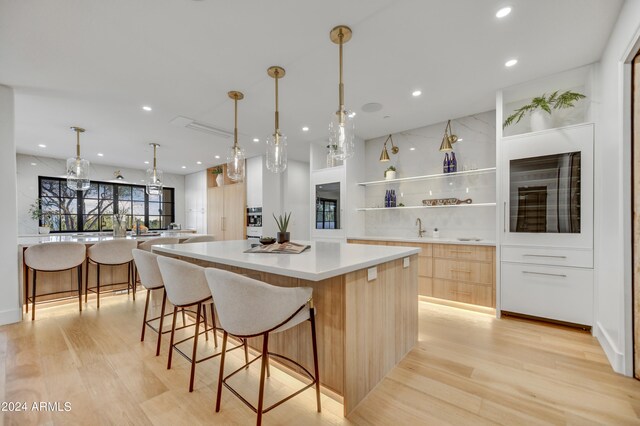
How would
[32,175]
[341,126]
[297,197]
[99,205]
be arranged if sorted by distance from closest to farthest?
[341,126]
[32,175]
[297,197]
[99,205]

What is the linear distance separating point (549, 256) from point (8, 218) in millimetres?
5837

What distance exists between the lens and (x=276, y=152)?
2.62 meters

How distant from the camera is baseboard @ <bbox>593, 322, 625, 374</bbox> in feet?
6.44

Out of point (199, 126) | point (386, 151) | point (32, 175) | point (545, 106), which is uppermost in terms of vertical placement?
point (199, 126)

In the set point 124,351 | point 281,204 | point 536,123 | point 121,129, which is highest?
point 121,129

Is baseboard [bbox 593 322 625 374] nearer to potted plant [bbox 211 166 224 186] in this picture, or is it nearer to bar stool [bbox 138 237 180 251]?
bar stool [bbox 138 237 180 251]

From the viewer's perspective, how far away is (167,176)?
8438 millimetres

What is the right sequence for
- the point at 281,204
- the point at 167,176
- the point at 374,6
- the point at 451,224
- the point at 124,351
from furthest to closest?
the point at 167,176 < the point at 281,204 < the point at 451,224 < the point at 124,351 < the point at 374,6

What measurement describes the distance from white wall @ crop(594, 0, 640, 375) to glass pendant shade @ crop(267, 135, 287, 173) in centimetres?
260

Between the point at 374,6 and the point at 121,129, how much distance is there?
14.4 feet

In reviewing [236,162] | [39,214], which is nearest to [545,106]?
[236,162]

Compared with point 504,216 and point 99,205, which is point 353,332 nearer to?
point 504,216

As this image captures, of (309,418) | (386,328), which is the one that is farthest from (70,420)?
(386,328)

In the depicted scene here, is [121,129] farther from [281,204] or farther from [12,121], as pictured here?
[281,204]
